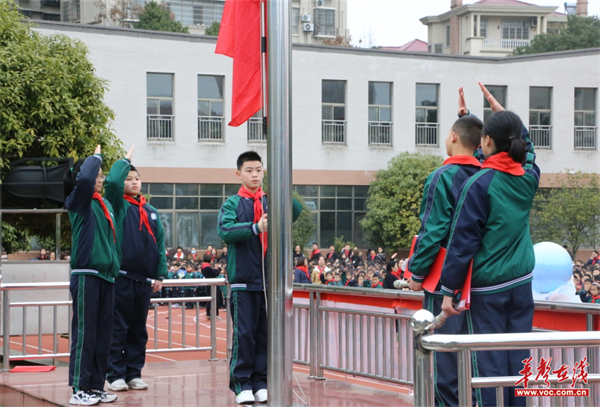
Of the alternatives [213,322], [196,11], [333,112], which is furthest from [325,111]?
[196,11]

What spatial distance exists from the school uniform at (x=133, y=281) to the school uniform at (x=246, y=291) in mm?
1051

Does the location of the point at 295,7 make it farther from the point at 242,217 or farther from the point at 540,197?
the point at 242,217

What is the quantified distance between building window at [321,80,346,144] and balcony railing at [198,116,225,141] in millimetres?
4543

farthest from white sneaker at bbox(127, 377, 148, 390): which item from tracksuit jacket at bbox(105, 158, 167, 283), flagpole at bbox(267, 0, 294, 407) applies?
flagpole at bbox(267, 0, 294, 407)

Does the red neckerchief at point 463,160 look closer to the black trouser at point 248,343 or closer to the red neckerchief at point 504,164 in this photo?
the red neckerchief at point 504,164

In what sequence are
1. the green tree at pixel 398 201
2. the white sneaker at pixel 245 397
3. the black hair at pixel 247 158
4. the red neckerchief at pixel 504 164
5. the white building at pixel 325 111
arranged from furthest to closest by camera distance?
the green tree at pixel 398 201, the white building at pixel 325 111, the black hair at pixel 247 158, the white sneaker at pixel 245 397, the red neckerchief at pixel 504 164

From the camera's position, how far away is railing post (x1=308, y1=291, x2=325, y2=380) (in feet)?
26.7

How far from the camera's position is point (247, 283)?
21.6 feet

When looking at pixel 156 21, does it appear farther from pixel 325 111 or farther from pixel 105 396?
pixel 105 396

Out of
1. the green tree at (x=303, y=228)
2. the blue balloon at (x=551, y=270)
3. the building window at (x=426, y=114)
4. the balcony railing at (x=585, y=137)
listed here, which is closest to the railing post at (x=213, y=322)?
the blue balloon at (x=551, y=270)

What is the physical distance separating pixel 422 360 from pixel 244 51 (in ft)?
11.0

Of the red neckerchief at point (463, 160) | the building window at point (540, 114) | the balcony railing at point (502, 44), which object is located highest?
the balcony railing at point (502, 44)

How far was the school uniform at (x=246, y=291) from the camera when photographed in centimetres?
655

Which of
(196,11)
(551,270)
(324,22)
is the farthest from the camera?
(324,22)
